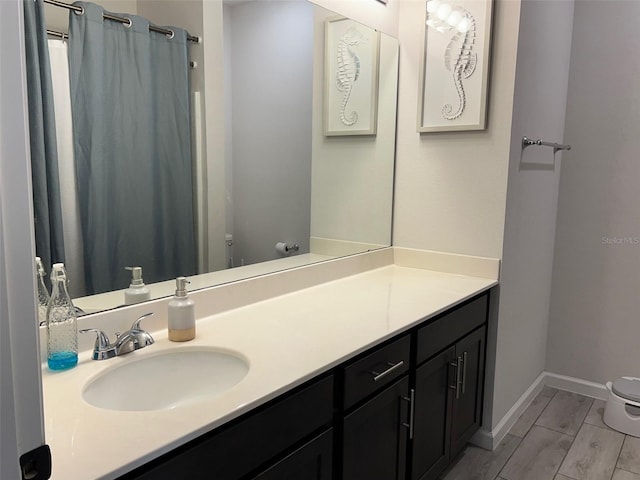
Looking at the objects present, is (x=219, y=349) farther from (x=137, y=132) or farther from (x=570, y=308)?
(x=570, y=308)

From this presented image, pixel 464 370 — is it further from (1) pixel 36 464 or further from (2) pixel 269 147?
(1) pixel 36 464

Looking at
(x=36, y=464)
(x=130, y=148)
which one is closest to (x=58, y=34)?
(x=130, y=148)

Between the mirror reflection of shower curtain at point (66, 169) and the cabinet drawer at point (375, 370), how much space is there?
2.54ft

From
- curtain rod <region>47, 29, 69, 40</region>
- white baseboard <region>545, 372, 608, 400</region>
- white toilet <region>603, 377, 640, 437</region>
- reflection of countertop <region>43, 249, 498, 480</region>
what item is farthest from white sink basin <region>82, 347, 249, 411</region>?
white baseboard <region>545, 372, 608, 400</region>

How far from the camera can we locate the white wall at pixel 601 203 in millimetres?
2566

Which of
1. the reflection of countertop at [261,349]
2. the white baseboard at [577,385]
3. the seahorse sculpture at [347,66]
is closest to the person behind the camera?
the reflection of countertop at [261,349]

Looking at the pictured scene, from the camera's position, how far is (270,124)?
1911mm

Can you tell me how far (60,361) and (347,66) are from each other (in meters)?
1.71

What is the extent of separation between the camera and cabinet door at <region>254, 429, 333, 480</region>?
3.56 feet

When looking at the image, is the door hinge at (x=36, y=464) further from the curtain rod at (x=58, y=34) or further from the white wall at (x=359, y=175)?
the white wall at (x=359, y=175)

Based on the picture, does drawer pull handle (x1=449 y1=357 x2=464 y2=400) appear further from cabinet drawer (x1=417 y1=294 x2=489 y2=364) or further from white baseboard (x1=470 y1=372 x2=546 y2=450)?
white baseboard (x1=470 y1=372 x2=546 y2=450)

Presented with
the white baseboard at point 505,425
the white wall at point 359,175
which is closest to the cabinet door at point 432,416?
the white baseboard at point 505,425

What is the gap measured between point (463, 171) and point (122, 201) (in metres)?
1.47

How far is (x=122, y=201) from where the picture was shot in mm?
1428
